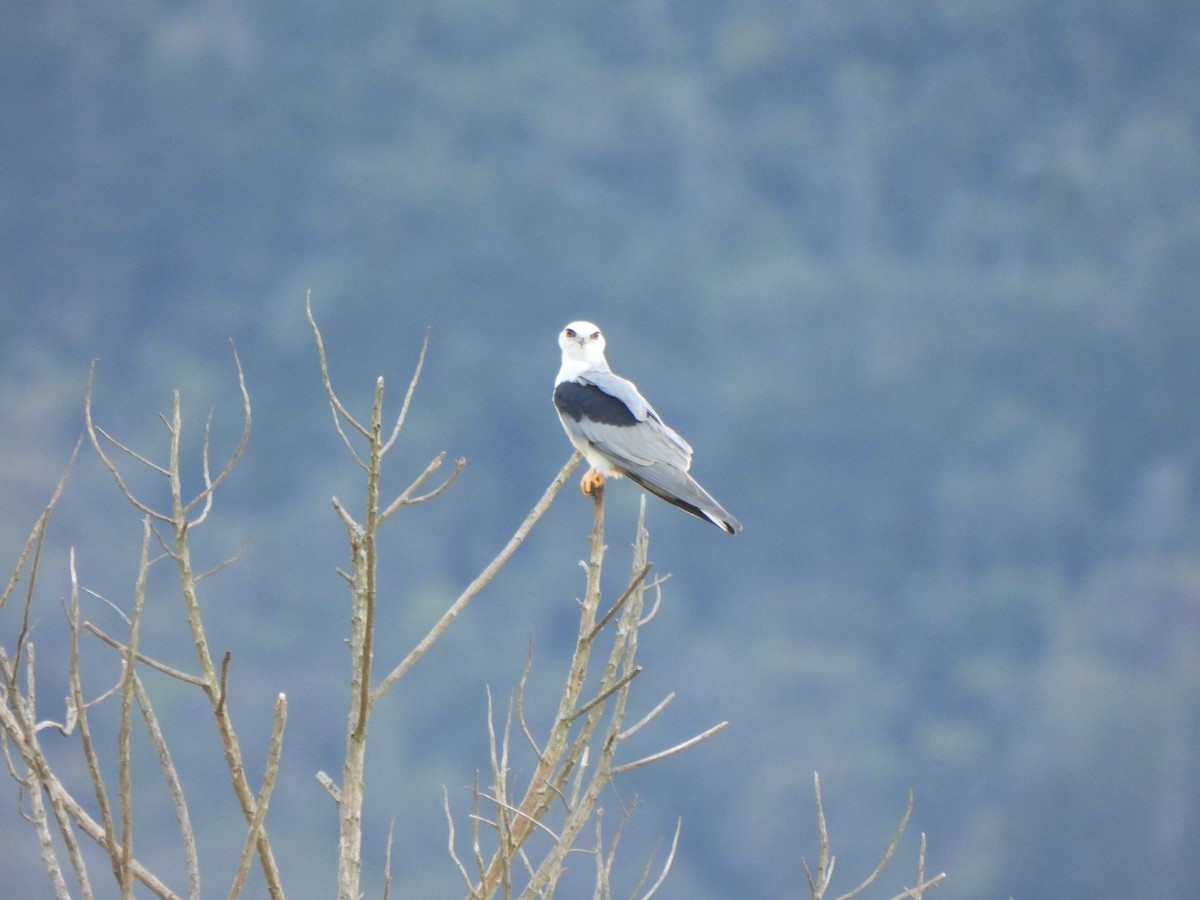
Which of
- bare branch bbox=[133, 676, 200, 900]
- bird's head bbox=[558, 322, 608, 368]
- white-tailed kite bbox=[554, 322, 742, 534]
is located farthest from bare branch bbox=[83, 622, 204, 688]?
bird's head bbox=[558, 322, 608, 368]

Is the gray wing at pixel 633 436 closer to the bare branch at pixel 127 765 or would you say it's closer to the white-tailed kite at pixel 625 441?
the white-tailed kite at pixel 625 441

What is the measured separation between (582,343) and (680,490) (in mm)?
1445

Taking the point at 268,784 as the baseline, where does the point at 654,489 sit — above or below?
above

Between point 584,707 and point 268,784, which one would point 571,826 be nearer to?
point 584,707

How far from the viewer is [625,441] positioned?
230 inches

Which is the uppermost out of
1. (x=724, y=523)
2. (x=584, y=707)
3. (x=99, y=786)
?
(x=724, y=523)

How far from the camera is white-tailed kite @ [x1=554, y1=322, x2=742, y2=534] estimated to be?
18.3 feet

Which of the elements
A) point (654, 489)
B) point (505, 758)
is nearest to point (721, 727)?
point (505, 758)

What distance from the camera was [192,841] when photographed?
2697mm

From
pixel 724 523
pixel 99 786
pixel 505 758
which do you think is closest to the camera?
pixel 99 786

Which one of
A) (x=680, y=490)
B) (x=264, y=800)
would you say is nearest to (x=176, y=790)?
(x=264, y=800)

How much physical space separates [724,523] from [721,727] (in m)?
1.92

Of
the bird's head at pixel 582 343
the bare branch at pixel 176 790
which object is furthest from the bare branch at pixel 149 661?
the bird's head at pixel 582 343

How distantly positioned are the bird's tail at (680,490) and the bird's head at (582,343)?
1144 mm
